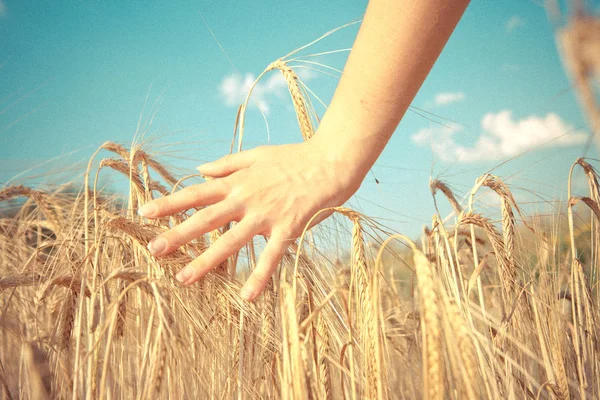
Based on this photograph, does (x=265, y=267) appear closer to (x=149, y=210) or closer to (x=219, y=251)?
(x=219, y=251)

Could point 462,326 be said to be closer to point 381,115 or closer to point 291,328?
point 291,328

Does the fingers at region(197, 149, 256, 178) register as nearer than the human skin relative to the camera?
No

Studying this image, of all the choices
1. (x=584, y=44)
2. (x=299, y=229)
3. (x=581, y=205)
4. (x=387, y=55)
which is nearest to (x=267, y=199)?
(x=299, y=229)

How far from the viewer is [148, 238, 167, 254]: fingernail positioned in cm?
92

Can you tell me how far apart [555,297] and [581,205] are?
382mm

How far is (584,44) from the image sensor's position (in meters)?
0.19

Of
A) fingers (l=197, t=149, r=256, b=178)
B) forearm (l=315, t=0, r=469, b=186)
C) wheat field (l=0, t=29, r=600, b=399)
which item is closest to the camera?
wheat field (l=0, t=29, r=600, b=399)

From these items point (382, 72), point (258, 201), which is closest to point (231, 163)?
point (258, 201)

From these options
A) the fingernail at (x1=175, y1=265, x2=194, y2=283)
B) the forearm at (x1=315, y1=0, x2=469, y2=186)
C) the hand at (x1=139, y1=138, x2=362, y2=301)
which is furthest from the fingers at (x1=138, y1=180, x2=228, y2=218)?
the forearm at (x1=315, y1=0, x2=469, y2=186)

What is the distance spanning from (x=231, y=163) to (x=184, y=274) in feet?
1.03

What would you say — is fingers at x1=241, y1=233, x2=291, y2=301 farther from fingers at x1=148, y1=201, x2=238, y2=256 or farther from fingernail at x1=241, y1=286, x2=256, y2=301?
fingers at x1=148, y1=201, x2=238, y2=256

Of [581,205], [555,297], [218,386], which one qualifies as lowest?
[218,386]

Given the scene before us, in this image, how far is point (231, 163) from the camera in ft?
3.57

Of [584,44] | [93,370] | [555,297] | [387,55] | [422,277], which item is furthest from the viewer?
[555,297]
